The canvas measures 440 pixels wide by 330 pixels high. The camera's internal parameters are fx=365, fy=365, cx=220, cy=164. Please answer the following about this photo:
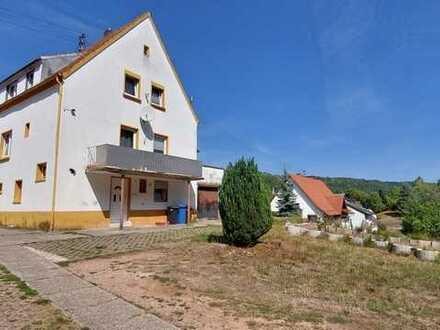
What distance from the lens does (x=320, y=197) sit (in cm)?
4297

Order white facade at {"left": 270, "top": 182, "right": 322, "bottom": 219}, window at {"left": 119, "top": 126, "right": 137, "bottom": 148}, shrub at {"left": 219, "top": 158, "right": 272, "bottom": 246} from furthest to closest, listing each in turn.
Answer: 1. white facade at {"left": 270, "top": 182, "right": 322, "bottom": 219}
2. window at {"left": 119, "top": 126, "right": 137, "bottom": 148}
3. shrub at {"left": 219, "top": 158, "right": 272, "bottom": 246}

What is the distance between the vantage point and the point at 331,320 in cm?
509

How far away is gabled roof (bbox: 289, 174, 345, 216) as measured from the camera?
1607 inches

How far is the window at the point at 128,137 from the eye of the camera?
20039 millimetres

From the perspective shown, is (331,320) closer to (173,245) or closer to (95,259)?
(95,259)

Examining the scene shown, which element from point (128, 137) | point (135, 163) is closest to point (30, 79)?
point (128, 137)

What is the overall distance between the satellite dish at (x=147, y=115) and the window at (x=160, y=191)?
3.77 metres

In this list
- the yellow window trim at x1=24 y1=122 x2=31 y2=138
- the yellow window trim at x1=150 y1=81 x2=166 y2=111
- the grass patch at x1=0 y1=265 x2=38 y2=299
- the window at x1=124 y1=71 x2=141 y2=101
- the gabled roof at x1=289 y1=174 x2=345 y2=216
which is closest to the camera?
the grass patch at x1=0 y1=265 x2=38 y2=299

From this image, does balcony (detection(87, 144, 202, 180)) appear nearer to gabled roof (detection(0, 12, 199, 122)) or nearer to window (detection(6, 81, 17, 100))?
gabled roof (detection(0, 12, 199, 122))

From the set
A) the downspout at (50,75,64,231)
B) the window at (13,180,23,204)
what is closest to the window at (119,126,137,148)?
the downspout at (50,75,64,231)

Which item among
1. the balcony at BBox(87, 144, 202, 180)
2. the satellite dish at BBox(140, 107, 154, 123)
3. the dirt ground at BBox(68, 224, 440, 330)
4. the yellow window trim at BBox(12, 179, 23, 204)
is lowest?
the dirt ground at BBox(68, 224, 440, 330)

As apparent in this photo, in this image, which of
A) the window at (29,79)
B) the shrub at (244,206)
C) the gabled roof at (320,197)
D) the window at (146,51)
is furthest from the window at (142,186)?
the gabled roof at (320,197)

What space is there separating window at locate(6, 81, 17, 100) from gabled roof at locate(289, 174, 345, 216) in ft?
93.8

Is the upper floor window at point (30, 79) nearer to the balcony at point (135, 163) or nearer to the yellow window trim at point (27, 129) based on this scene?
the yellow window trim at point (27, 129)
